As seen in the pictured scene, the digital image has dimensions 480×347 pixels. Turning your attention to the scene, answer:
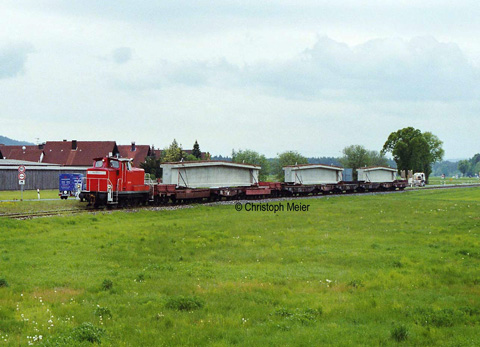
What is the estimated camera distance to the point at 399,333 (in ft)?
26.3

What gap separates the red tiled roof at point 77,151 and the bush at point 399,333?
3098 inches

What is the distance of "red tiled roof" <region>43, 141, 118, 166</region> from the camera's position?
270 feet

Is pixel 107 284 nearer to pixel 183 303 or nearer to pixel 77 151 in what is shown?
pixel 183 303

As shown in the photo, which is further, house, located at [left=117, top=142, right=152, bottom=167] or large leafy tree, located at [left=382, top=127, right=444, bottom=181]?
house, located at [left=117, top=142, right=152, bottom=167]

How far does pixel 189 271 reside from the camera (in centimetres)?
1295

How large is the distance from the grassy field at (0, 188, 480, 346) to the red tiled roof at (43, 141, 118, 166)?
209 ft

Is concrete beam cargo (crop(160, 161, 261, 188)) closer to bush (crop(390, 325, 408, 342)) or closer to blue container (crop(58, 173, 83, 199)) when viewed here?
blue container (crop(58, 173, 83, 199))

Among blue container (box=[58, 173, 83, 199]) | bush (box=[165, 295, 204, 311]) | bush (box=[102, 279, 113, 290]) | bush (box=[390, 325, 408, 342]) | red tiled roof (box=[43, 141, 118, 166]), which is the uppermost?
red tiled roof (box=[43, 141, 118, 166])

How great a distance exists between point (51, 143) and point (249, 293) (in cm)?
8673

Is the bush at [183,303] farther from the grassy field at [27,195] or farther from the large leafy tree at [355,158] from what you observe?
the large leafy tree at [355,158]

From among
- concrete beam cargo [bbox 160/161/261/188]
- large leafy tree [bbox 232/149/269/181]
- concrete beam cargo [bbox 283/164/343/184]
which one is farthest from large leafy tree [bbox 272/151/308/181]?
concrete beam cargo [bbox 160/161/261/188]

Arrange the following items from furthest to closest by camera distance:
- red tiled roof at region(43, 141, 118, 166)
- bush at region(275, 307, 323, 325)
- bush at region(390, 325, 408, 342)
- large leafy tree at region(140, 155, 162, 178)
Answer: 1. red tiled roof at region(43, 141, 118, 166)
2. large leafy tree at region(140, 155, 162, 178)
3. bush at region(275, 307, 323, 325)
4. bush at region(390, 325, 408, 342)

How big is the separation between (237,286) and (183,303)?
203 cm

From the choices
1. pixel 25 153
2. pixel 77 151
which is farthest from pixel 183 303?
pixel 25 153
